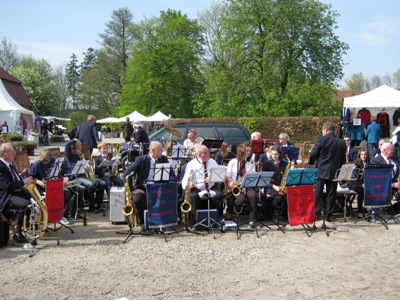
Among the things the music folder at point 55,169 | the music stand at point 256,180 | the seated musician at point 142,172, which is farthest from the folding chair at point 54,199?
the music stand at point 256,180

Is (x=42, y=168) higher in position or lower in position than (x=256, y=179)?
higher

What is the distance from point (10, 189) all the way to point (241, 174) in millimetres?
4069

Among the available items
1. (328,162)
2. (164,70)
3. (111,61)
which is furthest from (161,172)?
(111,61)

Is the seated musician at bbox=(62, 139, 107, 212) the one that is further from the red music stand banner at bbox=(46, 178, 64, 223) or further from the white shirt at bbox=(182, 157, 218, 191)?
A: the white shirt at bbox=(182, 157, 218, 191)

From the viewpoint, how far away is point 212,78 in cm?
3244

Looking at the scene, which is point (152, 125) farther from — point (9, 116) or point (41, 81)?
point (41, 81)

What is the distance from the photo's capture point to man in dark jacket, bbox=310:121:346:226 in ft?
26.3

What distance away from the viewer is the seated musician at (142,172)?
7.38 metres

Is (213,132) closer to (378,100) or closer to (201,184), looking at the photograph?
(201,184)

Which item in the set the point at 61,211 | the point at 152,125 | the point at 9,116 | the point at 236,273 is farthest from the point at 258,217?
the point at 152,125

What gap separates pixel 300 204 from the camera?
23.9ft

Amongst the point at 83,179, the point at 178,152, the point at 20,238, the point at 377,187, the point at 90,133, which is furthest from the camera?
the point at 90,133

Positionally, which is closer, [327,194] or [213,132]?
[327,194]

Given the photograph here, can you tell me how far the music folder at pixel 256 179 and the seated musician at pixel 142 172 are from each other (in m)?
1.27
